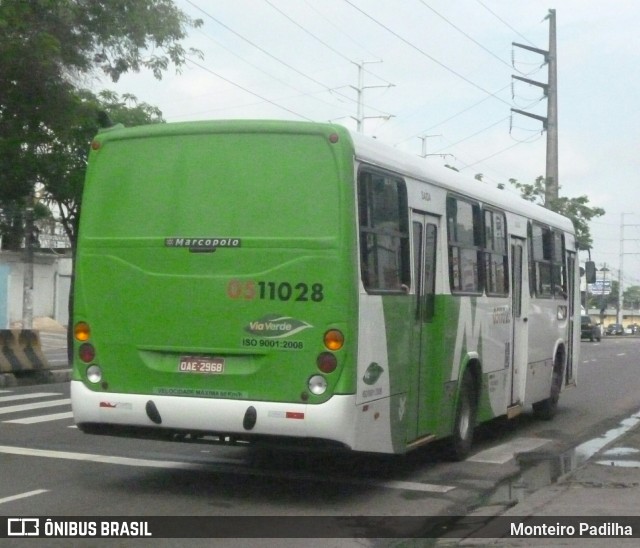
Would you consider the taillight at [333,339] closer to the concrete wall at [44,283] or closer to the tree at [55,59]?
the tree at [55,59]

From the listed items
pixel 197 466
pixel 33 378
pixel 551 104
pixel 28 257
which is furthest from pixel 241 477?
pixel 551 104

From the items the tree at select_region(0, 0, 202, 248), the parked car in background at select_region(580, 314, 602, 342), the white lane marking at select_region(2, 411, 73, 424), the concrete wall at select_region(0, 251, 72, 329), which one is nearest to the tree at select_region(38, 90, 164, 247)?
the tree at select_region(0, 0, 202, 248)

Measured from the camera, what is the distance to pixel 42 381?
22969mm

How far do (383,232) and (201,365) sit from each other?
6.39 ft

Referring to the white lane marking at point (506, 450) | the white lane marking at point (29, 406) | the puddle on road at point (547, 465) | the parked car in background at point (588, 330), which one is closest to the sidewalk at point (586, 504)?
the puddle on road at point (547, 465)

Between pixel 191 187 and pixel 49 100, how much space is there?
12114mm

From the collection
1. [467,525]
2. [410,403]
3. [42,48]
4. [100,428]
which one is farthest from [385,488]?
[42,48]

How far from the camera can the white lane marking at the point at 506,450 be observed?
12.7m

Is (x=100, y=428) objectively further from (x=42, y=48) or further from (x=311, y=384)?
(x=42, y=48)

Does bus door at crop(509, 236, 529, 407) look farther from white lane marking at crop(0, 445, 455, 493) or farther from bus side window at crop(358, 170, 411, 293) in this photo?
bus side window at crop(358, 170, 411, 293)

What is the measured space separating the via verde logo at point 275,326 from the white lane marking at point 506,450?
4.18 metres

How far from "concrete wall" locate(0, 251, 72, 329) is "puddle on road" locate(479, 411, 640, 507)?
1362 inches

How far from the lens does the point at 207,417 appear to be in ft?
30.5

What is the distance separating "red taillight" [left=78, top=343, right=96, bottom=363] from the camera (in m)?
9.84
